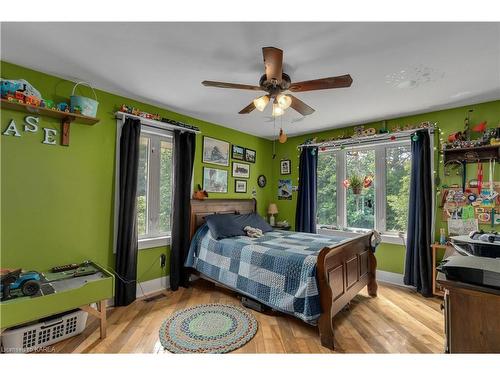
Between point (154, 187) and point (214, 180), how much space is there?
93 cm

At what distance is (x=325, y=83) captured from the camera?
5.51 feet

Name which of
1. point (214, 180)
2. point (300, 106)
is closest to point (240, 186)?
point (214, 180)

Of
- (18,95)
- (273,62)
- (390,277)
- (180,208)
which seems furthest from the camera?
(390,277)

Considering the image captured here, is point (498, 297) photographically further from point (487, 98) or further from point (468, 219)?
point (487, 98)

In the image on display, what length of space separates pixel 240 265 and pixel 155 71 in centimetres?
206

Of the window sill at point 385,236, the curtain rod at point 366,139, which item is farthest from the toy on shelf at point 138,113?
the window sill at point 385,236

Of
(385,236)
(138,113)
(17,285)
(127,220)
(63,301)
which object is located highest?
(138,113)

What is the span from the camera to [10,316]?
5.03 ft

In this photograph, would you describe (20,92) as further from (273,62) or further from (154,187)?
(273,62)

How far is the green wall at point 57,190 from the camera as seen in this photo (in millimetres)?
1978

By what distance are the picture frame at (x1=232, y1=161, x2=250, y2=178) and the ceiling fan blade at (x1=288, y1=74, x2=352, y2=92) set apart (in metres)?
2.25

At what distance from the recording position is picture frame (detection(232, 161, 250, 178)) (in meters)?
3.96

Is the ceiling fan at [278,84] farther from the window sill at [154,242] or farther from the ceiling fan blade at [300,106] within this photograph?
the window sill at [154,242]
